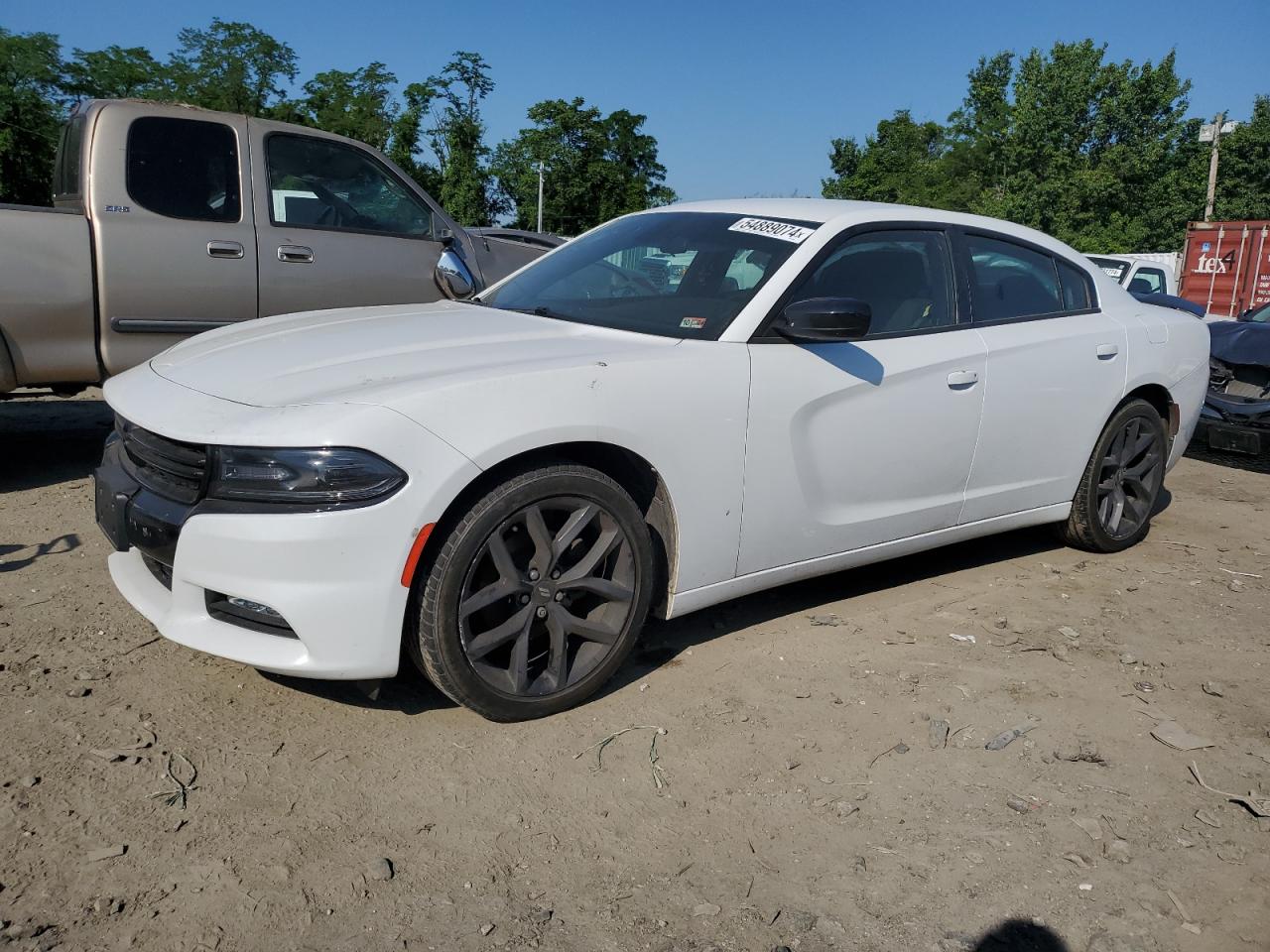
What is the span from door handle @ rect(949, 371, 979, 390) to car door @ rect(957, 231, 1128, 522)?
0.11 metres

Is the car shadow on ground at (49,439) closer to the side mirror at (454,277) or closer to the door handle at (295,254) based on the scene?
the door handle at (295,254)

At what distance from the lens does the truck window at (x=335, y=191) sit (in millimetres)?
5922

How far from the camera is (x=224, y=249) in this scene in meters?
5.63

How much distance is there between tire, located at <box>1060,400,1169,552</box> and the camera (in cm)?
487

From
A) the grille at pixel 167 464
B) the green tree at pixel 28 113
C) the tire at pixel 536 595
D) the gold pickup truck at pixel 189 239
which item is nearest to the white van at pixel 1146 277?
the gold pickup truck at pixel 189 239

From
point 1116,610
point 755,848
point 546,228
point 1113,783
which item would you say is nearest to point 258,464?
point 755,848

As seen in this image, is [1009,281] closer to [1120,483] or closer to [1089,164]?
[1120,483]

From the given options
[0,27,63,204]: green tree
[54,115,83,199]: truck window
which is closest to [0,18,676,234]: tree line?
[0,27,63,204]: green tree

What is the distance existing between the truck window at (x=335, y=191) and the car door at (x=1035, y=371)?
3.52 m

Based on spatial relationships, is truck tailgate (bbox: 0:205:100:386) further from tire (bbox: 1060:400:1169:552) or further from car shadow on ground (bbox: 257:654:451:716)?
tire (bbox: 1060:400:1169:552)

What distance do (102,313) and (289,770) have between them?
11.2 ft

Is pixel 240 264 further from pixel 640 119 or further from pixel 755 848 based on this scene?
pixel 640 119

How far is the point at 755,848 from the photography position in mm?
2596

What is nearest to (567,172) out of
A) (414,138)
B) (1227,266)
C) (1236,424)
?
(414,138)
